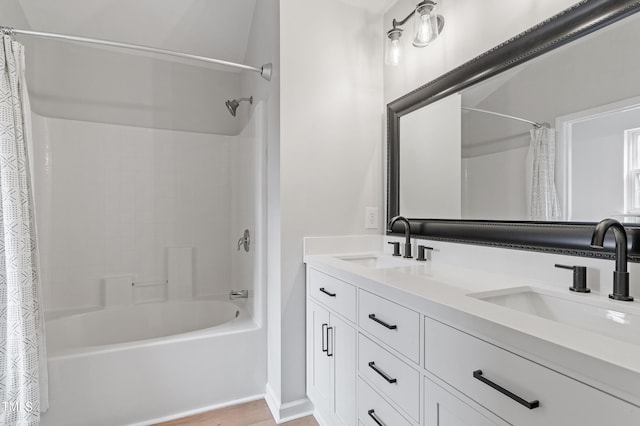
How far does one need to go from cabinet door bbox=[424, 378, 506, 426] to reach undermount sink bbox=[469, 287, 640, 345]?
292 millimetres

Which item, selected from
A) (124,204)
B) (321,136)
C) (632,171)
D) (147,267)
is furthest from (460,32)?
(147,267)

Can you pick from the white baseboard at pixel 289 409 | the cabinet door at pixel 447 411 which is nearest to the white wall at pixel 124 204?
the white baseboard at pixel 289 409

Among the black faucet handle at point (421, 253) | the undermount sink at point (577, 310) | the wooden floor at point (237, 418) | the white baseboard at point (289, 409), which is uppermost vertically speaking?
the black faucet handle at point (421, 253)

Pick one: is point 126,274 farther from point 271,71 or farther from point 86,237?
point 271,71

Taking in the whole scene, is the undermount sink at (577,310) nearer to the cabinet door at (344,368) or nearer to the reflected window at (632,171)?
the reflected window at (632,171)

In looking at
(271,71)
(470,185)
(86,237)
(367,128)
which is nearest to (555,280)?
(470,185)

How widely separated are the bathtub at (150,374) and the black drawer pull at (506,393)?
4.82 ft

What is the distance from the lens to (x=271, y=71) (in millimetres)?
1902

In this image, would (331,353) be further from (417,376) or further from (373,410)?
(417,376)

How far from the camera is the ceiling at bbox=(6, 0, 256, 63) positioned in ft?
7.37

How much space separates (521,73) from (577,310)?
875 mm

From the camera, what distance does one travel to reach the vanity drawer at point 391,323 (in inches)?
39.0

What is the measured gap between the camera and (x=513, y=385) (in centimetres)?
70

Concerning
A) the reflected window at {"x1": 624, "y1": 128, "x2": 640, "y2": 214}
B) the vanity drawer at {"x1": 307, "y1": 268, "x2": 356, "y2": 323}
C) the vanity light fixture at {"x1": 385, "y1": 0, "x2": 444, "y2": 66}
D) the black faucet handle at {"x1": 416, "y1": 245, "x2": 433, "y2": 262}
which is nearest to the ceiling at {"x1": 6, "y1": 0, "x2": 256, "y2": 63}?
the vanity light fixture at {"x1": 385, "y1": 0, "x2": 444, "y2": 66}
